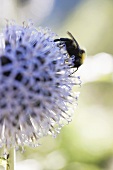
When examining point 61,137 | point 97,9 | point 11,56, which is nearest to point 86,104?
point 61,137

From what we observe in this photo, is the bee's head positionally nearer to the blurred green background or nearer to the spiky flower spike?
the spiky flower spike

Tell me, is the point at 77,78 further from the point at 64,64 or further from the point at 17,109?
the point at 17,109

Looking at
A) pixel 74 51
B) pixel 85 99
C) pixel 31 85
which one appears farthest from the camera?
pixel 85 99

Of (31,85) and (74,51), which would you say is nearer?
(31,85)

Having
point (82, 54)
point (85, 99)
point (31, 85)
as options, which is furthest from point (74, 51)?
point (85, 99)

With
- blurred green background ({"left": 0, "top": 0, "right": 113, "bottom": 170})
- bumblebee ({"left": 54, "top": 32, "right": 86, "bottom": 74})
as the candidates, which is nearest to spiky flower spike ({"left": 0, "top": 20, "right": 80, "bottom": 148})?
bumblebee ({"left": 54, "top": 32, "right": 86, "bottom": 74})

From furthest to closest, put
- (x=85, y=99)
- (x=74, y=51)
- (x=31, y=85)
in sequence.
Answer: (x=85, y=99) → (x=74, y=51) → (x=31, y=85)

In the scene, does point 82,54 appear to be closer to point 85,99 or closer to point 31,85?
point 31,85
